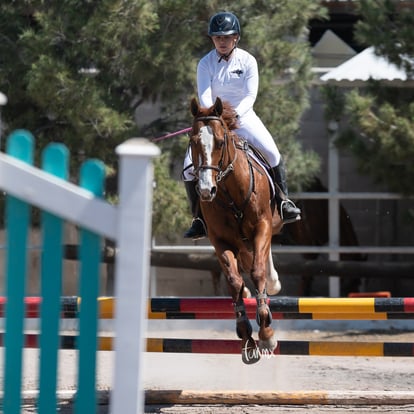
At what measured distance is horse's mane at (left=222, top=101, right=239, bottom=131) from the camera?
7.16 m

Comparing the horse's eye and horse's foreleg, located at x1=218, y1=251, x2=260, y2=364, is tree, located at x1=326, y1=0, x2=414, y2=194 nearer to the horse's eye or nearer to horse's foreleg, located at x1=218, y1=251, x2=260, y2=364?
horse's foreleg, located at x1=218, y1=251, x2=260, y2=364

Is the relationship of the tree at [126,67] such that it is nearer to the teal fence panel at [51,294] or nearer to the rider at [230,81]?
the rider at [230,81]

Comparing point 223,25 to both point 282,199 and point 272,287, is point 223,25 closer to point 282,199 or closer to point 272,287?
point 282,199

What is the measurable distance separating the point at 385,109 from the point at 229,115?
4.21m

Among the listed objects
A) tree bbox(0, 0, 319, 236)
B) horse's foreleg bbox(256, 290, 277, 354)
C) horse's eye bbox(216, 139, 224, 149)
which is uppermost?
tree bbox(0, 0, 319, 236)

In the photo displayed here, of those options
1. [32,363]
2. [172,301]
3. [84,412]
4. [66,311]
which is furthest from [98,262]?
[32,363]

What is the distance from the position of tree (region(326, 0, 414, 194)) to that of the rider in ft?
11.6

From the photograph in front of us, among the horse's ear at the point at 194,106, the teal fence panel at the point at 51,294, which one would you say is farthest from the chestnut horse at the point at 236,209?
the teal fence panel at the point at 51,294

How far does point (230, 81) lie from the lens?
743 cm

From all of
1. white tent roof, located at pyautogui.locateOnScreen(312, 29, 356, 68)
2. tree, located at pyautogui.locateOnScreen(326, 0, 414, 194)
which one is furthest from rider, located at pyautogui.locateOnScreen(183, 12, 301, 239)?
white tent roof, located at pyautogui.locateOnScreen(312, 29, 356, 68)

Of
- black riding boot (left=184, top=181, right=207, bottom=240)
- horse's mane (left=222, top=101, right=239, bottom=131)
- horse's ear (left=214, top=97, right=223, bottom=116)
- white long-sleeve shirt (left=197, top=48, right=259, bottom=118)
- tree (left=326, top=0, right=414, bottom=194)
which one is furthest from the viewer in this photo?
tree (left=326, top=0, right=414, bottom=194)

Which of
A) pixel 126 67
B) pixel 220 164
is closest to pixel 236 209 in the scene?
pixel 220 164

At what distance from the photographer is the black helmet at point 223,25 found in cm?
723

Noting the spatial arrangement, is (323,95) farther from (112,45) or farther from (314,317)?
(314,317)
